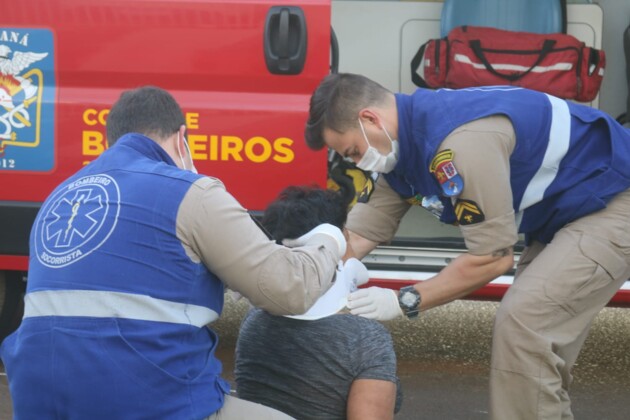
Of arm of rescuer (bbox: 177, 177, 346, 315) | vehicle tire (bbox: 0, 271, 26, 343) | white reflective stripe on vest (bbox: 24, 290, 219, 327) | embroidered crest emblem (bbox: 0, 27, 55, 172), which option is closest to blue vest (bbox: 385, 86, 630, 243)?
arm of rescuer (bbox: 177, 177, 346, 315)

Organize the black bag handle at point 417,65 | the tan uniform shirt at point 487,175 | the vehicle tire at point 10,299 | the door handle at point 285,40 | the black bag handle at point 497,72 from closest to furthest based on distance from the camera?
the tan uniform shirt at point 487,175 < the door handle at point 285,40 < the vehicle tire at point 10,299 < the black bag handle at point 497,72 < the black bag handle at point 417,65

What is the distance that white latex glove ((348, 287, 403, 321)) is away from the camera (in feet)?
9.32

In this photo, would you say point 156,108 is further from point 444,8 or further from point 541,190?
point 444,8

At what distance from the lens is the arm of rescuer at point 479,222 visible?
9.25 ft

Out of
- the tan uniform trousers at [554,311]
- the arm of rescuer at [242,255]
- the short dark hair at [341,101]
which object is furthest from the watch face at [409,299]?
the arm of rescuer at [242,255]

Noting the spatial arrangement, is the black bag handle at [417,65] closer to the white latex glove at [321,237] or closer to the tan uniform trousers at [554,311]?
the tan uniform trousers at [554,311]

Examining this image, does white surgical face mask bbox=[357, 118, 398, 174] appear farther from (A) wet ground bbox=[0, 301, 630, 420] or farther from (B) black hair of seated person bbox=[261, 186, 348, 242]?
(A) wet ground bbox=[0, 301, 630, 420]

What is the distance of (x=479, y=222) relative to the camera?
2885 millimetres

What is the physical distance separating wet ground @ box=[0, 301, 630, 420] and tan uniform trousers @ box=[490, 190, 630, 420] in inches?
45.6

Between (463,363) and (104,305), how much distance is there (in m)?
2.99

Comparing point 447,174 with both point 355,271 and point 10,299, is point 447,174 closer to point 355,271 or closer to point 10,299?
point 355,271

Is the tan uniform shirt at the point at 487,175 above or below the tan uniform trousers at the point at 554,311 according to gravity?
above

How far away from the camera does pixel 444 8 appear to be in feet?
17.4

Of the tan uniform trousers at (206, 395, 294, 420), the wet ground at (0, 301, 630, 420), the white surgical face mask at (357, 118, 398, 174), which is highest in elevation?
the white surgical face mask at (357, 118, 398, 174)
